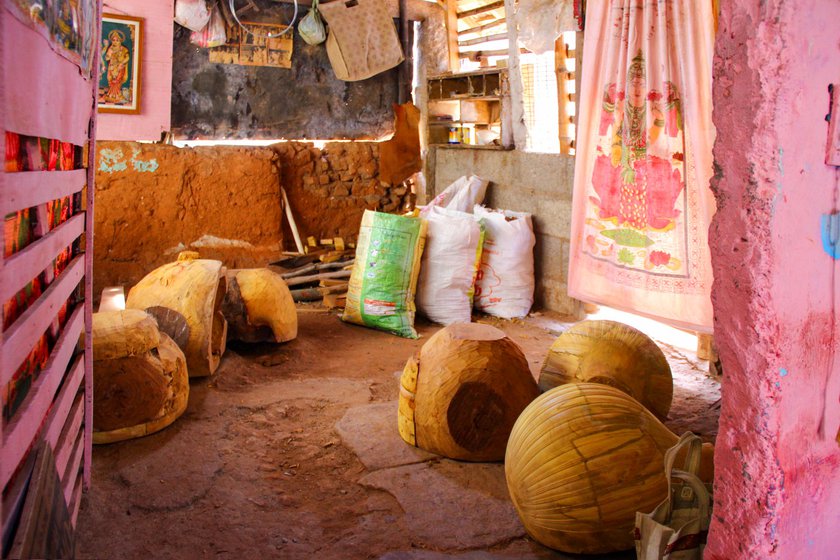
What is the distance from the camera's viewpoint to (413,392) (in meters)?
3.00

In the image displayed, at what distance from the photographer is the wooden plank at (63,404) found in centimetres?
168

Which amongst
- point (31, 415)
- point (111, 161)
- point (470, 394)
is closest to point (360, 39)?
point (111, 161)

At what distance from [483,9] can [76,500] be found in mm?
6271

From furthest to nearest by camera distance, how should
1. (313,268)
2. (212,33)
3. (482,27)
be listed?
(482,27) < (212,33) < (313,268)

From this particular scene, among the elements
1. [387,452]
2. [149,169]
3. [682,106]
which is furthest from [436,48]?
[387,452]

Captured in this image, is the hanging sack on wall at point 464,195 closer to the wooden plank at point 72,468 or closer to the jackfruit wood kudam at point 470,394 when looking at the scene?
the jackfruit wood kudam at point 470,394

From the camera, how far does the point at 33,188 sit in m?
1.39

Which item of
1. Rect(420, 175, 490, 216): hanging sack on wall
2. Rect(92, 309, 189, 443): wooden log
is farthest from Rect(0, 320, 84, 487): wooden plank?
Rect(420, 175, 490, 216): hanging sack on wall

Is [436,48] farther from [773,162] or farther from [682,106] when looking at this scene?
[773,162]

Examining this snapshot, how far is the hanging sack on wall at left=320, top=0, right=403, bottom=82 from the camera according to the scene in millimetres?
7391

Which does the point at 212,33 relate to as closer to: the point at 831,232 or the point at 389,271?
the point at 389,271

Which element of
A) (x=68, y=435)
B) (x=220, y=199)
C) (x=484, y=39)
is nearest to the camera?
(x=68, y=435)

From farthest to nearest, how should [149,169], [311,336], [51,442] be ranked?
[149,169] < [311,336] < [51,442]

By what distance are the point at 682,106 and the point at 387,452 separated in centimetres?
220
